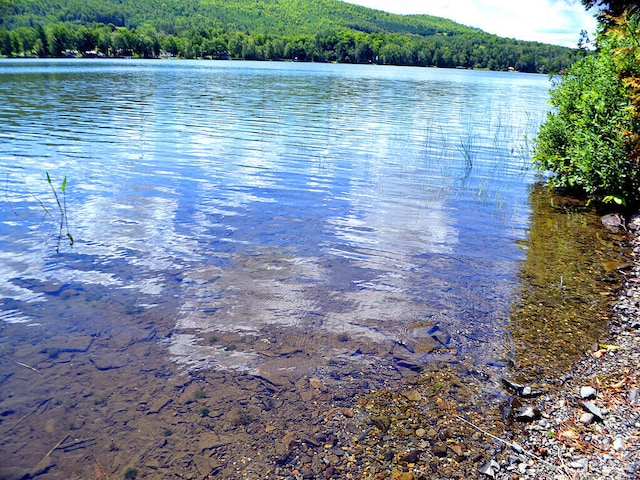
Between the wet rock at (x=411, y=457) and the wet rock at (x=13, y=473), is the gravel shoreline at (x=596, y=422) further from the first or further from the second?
the wet rock at (x=13, y=473)

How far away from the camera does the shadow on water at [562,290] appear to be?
6.71m

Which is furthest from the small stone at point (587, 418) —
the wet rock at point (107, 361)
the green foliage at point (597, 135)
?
the green foliage at point (597, 135)

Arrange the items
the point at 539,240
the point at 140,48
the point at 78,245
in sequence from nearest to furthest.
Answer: the point at 78,245 < the point at 539,240 < the point at 140,48

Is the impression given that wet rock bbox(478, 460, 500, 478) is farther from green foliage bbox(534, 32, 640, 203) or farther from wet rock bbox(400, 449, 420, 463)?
green foliage bbox(534, 32, 640, 203)

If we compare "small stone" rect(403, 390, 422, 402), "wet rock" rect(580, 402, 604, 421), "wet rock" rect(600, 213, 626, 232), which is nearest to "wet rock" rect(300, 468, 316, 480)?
"small stone" rect(403, 390, 422, 402)

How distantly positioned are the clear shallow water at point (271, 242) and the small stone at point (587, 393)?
114 centimetres

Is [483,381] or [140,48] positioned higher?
[140,48]

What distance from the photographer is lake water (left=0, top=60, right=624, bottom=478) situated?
261 inches

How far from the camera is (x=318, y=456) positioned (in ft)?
16.3

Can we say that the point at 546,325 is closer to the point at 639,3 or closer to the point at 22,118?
the point at 639,3

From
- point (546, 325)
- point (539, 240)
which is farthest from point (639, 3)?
point (546, 325)

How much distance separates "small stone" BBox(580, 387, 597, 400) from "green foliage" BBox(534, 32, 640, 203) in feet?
26.6

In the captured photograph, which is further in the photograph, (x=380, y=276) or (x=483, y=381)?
(x=380, y=276)

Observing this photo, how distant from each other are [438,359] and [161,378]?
12.0 ft
